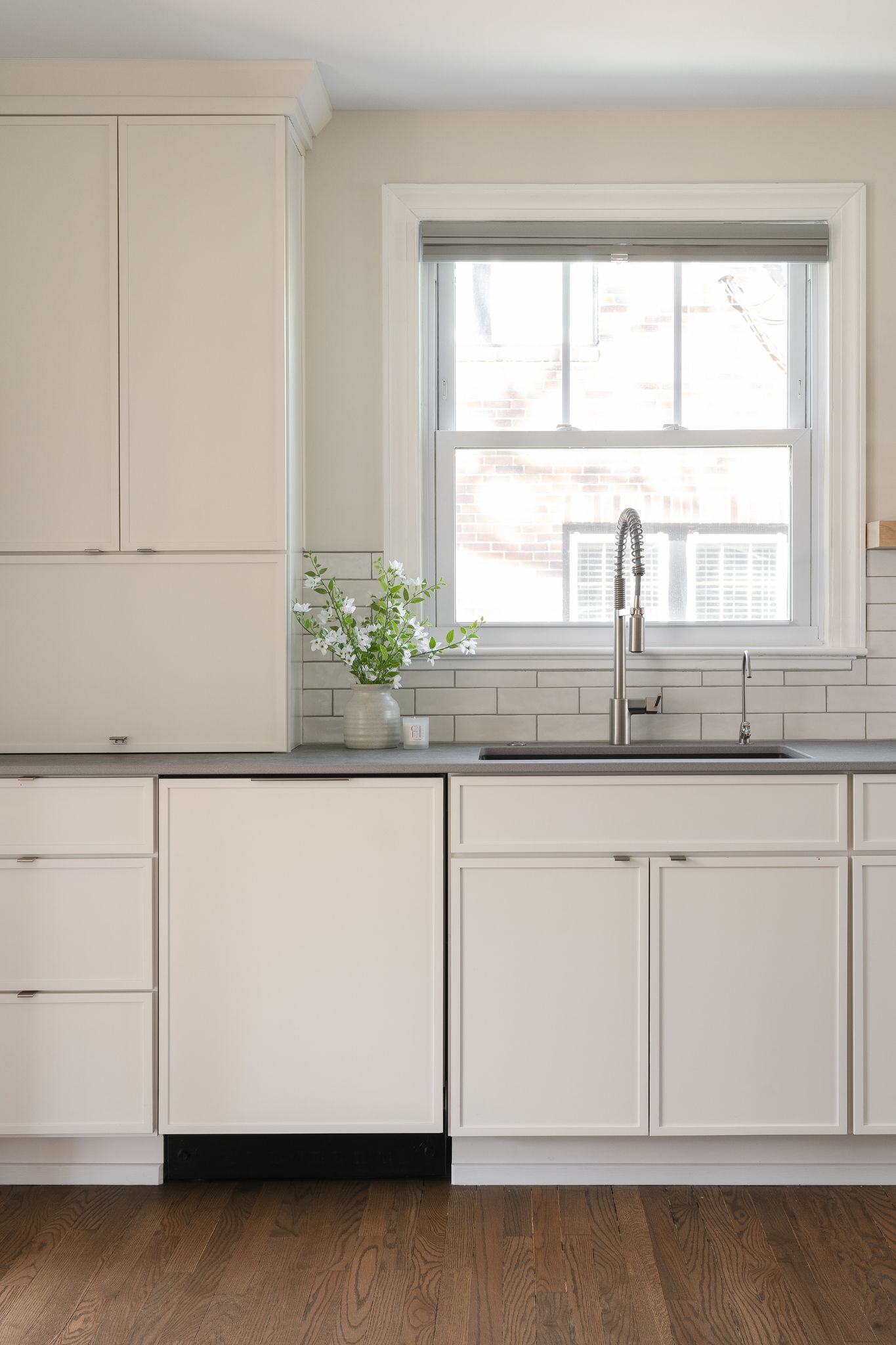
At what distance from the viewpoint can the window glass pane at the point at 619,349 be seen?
3152 mm

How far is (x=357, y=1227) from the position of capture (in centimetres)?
236

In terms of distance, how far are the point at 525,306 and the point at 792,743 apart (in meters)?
1.51

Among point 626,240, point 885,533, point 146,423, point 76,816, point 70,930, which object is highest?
point 626,240

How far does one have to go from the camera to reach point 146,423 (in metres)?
2.75

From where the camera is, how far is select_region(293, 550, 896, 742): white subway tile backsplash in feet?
10.1

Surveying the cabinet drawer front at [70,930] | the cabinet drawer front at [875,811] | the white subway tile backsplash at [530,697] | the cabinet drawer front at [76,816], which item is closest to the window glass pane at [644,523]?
the white subway tile backsplash at [530,697]

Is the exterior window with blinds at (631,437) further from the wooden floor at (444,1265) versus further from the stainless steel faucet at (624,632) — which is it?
the wooden floor at (444,1265)

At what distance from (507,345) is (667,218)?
580 millimetres

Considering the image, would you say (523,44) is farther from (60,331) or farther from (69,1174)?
(69,1174)

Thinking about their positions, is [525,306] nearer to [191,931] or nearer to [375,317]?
[375,317]

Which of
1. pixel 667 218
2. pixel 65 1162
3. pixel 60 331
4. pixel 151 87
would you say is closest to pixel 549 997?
pixel 65 1162

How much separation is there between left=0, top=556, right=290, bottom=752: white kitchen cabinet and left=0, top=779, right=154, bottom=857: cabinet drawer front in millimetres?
278

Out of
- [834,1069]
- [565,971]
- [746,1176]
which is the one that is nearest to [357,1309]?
[565,971]

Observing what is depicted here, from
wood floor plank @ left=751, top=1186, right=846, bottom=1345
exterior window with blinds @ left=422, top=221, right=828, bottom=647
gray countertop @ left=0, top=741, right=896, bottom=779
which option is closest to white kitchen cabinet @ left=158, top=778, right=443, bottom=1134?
gray countertop @ left=0, top=741, right=896, bottom=779
